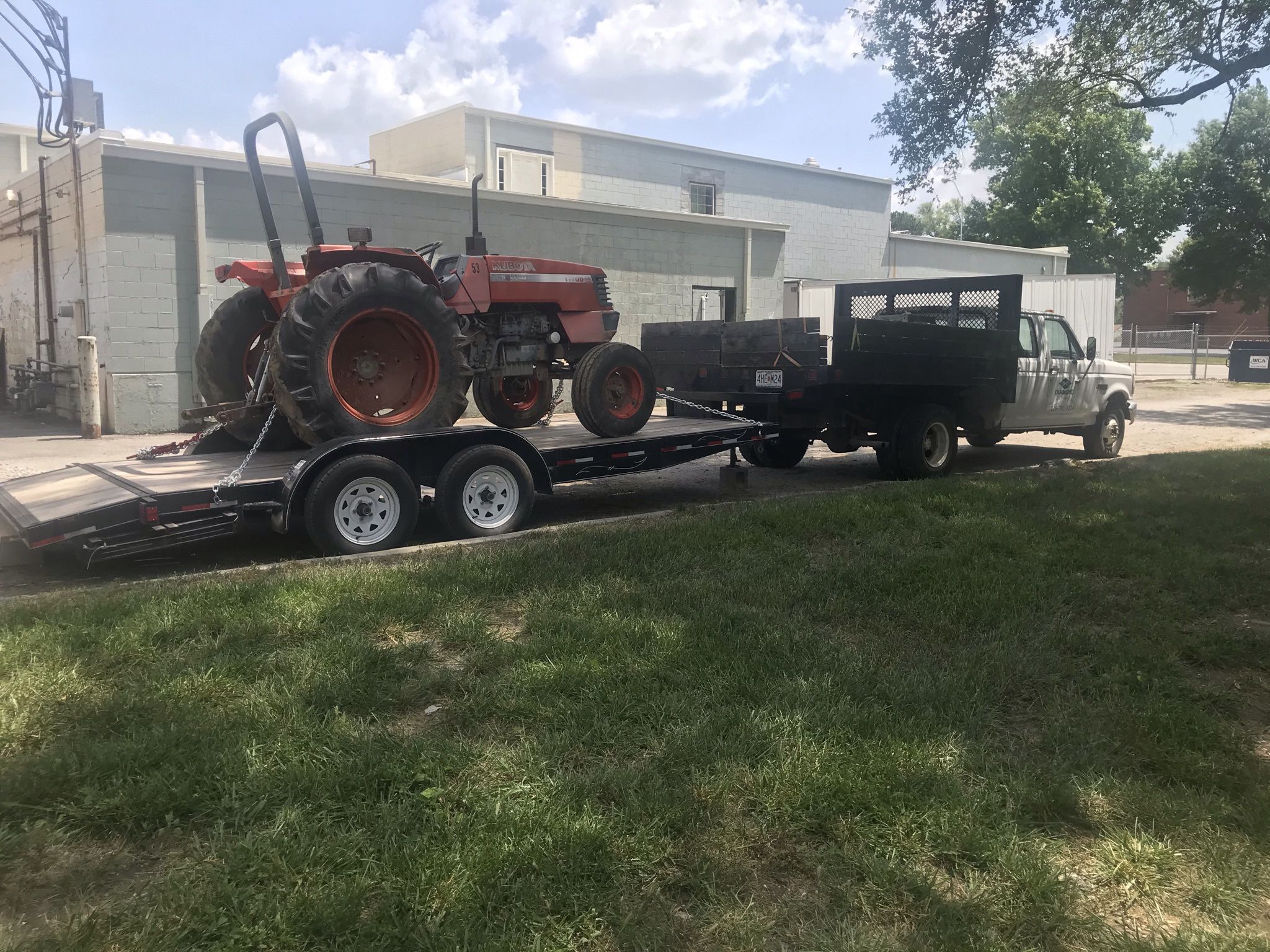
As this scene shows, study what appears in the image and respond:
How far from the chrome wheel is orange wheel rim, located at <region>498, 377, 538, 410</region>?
4.41 metres

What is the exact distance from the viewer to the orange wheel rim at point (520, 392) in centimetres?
948

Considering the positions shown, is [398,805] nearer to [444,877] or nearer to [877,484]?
[444,877]

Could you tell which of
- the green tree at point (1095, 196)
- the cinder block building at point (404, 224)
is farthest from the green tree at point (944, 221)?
the cinder block building at point (404, 224)

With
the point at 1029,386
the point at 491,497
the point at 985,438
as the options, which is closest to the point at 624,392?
the point at 491,497

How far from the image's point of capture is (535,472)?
775cm

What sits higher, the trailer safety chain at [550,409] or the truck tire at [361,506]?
the trailer safety chain at [550,409]

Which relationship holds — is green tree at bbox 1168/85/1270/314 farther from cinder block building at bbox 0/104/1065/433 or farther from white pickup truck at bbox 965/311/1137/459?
white pickup truck at bbox 965/311/1137/459

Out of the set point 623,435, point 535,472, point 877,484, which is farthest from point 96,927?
point 877,484

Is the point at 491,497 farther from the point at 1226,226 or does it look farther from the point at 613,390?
the point at 1226,226

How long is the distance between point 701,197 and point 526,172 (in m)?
5.68

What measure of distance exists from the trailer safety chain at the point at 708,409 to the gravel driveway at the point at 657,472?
0.74 m

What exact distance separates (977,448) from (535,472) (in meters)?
9.20

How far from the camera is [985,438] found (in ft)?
38.6

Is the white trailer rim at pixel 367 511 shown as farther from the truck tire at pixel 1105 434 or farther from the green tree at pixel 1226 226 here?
the green tree at pixel 1226 226
